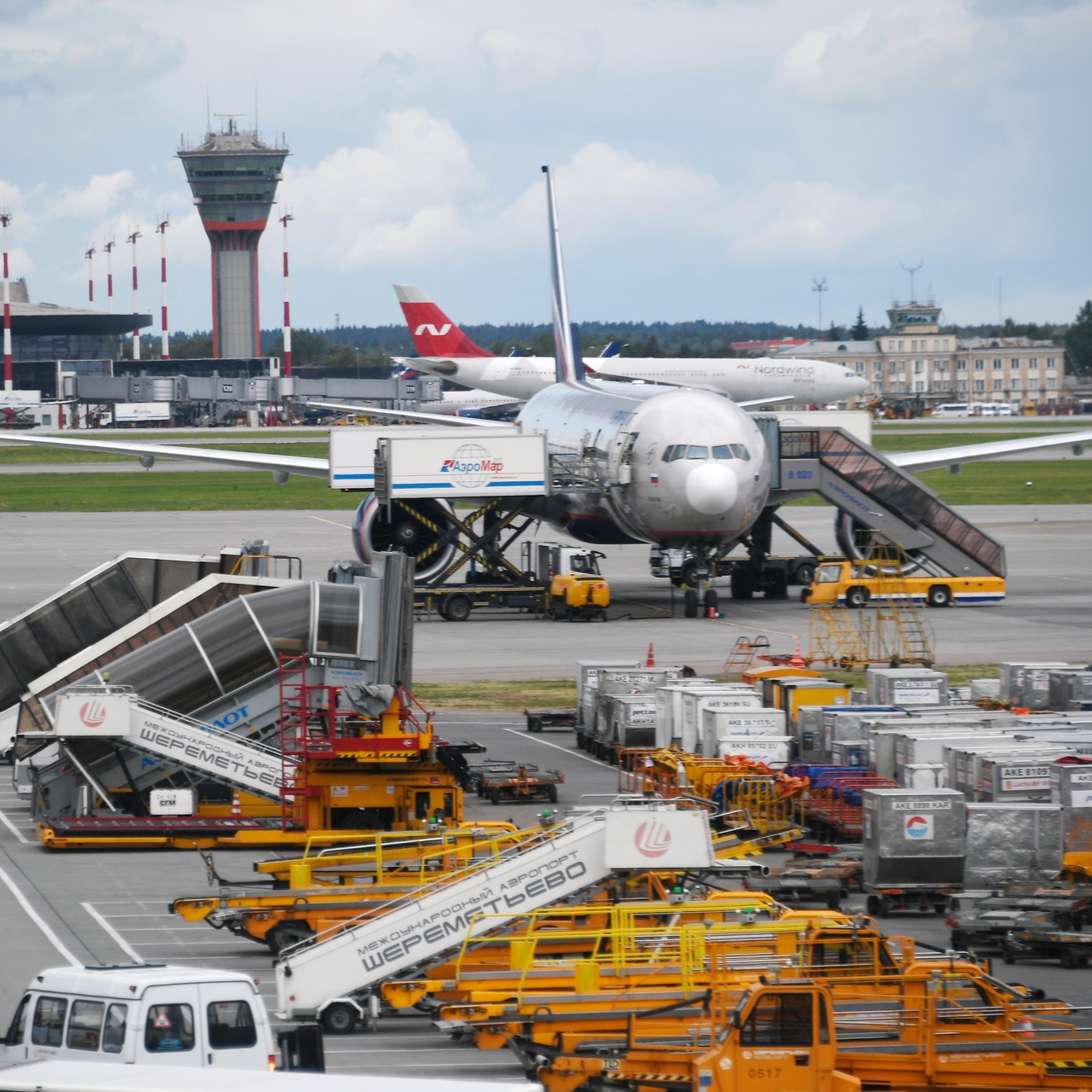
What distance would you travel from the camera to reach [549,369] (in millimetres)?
170250

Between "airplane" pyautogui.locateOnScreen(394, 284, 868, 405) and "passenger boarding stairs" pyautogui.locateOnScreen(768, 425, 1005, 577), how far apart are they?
344ft

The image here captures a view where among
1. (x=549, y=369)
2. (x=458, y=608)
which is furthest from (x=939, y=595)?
(x=549, y=369)

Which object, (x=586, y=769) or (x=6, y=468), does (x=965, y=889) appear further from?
(x=6, y=468)

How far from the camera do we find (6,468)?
143875 millimetres

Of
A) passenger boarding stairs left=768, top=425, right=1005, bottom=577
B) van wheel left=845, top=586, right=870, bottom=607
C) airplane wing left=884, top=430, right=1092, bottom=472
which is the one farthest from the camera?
airplane wing left=884, top=430, right=1092, bottom=472

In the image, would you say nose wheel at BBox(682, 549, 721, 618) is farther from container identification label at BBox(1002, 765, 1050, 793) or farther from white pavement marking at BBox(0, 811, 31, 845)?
container identification label at BBox(1002, 765, 1050, 793)

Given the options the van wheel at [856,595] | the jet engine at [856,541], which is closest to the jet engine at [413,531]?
the van wheel at [856,595]

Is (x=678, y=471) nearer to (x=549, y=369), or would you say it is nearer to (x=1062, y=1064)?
(x=1062, y=1064)

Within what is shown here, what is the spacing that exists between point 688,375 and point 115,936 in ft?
481

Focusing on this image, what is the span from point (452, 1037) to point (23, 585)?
48.4 meters

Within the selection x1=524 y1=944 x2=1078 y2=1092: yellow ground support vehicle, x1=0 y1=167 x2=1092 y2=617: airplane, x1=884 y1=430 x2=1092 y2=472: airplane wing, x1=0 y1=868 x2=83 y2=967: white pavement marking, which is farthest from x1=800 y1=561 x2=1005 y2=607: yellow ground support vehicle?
x1=524 y1=944 x2=1078 y2=1092: yellow ground support vehicle

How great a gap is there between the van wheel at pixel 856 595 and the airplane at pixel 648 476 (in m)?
3.78

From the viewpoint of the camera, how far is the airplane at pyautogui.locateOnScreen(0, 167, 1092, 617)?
2101 inches

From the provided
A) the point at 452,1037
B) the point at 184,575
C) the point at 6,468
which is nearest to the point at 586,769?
the point at 184,575
